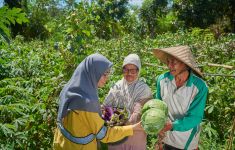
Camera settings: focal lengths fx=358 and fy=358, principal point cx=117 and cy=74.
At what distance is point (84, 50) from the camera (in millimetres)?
4371

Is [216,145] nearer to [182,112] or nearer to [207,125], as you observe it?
[207,125]

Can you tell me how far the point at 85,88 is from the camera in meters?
2.40

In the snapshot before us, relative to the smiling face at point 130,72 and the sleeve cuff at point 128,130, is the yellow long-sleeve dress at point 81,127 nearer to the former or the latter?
the sleeve cuff at point 128,130

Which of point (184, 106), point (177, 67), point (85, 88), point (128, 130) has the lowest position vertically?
point (128, 130)

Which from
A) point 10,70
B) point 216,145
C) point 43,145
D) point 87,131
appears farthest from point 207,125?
point 10,70

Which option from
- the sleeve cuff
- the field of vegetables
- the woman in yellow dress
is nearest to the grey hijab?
the woman in yellow dress

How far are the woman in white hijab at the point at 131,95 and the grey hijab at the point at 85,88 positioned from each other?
533 millimetres

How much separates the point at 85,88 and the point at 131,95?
2.35 feet

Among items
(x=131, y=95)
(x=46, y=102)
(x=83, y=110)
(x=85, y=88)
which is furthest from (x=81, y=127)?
(x=46, y=102)

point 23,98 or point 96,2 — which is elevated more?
point 96,2

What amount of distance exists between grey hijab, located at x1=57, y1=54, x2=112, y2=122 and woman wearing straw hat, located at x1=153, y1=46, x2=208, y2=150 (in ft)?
1.85

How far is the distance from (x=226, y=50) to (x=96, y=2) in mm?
4126

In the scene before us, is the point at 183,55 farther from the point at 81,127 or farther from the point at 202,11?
the point at 202,11

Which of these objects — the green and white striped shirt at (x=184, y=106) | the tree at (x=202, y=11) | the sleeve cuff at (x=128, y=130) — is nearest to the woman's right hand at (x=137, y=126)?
the sleeve cuff at (x=128, y=130)
